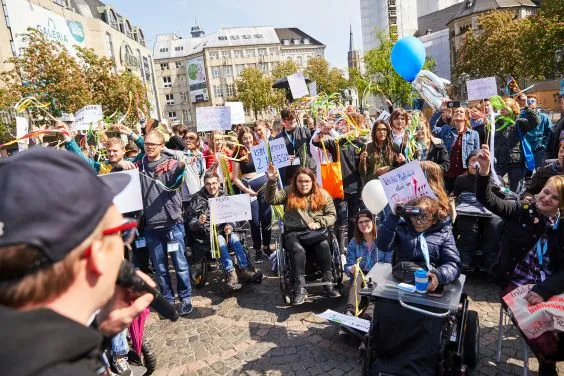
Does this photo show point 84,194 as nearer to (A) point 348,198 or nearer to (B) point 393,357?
(B) point 393,357

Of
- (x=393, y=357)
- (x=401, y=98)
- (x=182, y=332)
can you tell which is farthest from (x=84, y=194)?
(x=401, y=98)

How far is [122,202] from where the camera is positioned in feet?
12.7

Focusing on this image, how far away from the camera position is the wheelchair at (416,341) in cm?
259

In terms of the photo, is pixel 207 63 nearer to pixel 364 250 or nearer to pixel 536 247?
pixel 364 250

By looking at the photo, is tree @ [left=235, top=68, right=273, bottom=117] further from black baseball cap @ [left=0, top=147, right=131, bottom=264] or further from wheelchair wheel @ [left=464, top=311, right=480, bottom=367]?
black baseball cap @ [left=0, top=147, right=131, bottom=264]

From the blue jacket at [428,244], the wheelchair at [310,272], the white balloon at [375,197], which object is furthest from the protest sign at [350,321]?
the white balloon at [375,197]

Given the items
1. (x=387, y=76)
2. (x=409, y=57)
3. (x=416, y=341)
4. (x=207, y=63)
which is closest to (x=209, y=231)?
(x=416, y=341)

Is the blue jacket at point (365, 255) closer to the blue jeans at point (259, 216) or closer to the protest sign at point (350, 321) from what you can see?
the protest sign at point (350, 321)

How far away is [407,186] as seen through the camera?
325 cm

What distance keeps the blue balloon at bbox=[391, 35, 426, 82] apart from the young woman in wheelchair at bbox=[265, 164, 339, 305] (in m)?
2.89

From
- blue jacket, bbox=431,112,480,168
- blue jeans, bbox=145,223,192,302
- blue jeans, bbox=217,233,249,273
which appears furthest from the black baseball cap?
blue jacket, bbox=431,112,480,168

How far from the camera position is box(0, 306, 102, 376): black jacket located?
29.0 inches

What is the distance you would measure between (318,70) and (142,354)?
165ft

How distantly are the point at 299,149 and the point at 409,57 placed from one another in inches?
91.9
